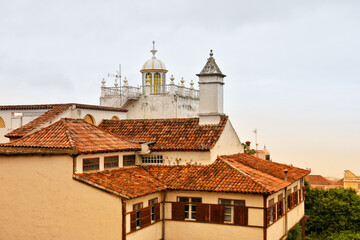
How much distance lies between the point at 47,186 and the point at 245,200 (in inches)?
378

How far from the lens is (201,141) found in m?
26.0

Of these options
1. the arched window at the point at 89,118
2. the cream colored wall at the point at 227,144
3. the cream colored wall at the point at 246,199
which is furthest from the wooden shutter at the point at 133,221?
the arched window at the point at 89,118

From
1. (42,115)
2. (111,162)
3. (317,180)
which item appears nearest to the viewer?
(111,162)

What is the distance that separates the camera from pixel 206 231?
22.9m

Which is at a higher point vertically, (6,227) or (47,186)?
(47,186)

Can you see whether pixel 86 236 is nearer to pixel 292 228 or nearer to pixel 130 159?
pixel 130 159

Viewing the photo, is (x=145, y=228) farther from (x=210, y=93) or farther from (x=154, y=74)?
(x=154, y=74)

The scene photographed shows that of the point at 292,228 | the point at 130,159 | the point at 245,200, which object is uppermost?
the point at 130,159

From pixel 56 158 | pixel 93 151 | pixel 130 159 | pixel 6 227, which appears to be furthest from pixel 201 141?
pixel 6 227

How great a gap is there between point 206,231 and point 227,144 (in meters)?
6.55

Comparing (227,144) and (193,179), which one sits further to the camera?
(227,144)

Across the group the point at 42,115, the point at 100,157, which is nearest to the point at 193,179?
the point at 100,157

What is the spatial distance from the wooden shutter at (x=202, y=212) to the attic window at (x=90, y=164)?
5.52m

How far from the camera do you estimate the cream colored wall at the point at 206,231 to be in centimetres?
2197
